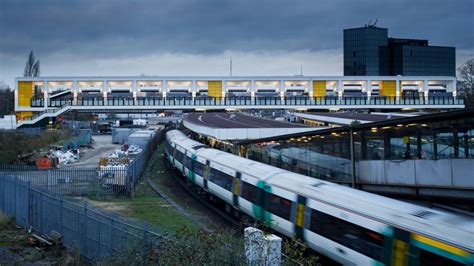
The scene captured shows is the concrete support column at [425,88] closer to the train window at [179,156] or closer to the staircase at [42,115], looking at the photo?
the train window at [179,156]

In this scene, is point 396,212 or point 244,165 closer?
point 396,212

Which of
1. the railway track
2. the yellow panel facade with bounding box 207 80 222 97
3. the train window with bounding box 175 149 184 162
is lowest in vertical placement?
the railway track

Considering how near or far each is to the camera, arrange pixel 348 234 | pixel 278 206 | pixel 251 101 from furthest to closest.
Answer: pixel 251 101 → pixel 278 206 → pixel 348 234

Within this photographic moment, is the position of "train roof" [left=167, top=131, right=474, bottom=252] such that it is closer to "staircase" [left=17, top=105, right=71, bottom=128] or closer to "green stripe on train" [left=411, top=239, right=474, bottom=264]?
"green stripe on train" [left=411, top=239, right=474, bottom=264]

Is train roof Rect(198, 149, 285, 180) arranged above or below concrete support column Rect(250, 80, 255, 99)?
below

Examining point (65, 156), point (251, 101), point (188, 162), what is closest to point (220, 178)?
point (188, 162)

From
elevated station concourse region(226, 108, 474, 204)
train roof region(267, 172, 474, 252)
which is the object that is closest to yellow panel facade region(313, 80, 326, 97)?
elevated station concourse region(226, 108, 474, 204)

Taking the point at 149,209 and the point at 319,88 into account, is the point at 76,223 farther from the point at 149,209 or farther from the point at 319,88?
the point at 319,88

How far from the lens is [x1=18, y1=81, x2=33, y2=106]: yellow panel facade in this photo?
199ft

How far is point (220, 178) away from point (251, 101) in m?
39.5

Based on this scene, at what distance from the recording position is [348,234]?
40.3 feet

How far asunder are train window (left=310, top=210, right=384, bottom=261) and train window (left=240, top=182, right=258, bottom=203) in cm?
447

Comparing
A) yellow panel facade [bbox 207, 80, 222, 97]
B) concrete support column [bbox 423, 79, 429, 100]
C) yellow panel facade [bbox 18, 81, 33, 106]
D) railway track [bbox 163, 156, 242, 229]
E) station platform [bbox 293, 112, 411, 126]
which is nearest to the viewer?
railway track [bbox 163, 156, 242, 229]

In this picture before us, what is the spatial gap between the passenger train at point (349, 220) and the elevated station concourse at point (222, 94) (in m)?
41.0
